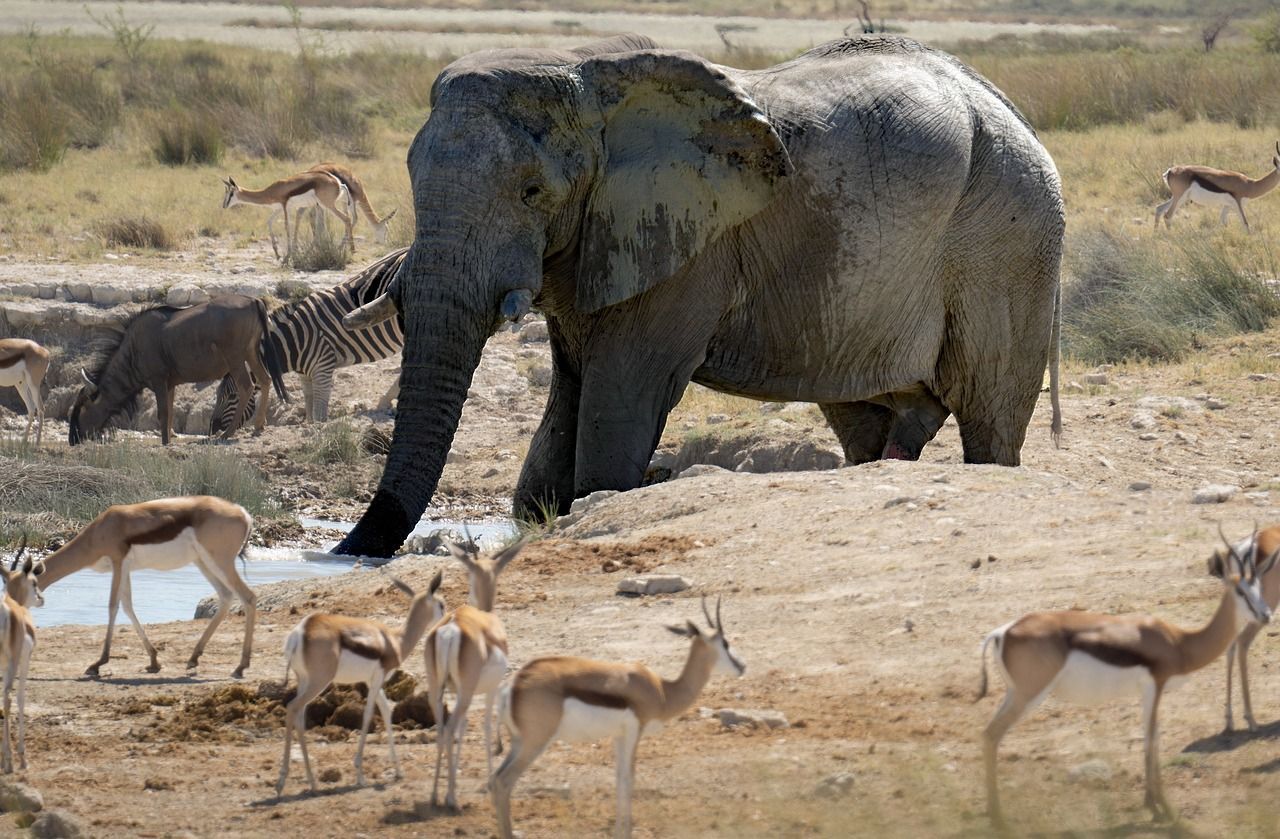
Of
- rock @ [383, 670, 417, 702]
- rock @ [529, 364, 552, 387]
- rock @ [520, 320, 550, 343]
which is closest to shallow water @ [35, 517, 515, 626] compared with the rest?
rock @ [383, 670, 417, 702]

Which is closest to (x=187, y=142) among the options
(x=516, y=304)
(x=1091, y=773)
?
(x=516, y=304)

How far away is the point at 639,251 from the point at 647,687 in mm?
4677

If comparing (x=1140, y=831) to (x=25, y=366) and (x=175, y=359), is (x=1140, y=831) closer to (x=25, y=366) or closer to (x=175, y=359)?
(x=25, y=366)

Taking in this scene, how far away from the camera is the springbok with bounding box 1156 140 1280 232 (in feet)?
73.5

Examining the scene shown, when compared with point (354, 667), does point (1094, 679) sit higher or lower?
higher

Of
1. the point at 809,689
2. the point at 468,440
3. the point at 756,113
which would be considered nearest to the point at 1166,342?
the point at 468,440

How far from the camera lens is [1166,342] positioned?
55.8ft

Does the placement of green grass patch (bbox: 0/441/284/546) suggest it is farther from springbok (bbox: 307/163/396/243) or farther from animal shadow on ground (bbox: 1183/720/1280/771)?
animal shadow on ground (bbox: 1183/720/1280/771)

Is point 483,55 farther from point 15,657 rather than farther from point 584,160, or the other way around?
point 15,657

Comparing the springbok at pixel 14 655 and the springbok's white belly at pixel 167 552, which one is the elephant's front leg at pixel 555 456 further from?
→ the springbok at pixel 14 655

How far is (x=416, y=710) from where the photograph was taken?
7.34 meters

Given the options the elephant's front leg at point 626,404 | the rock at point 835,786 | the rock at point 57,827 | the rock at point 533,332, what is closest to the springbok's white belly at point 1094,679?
the rock at point 835,786

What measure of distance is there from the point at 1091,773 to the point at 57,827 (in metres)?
3.08

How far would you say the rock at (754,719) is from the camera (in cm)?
674
